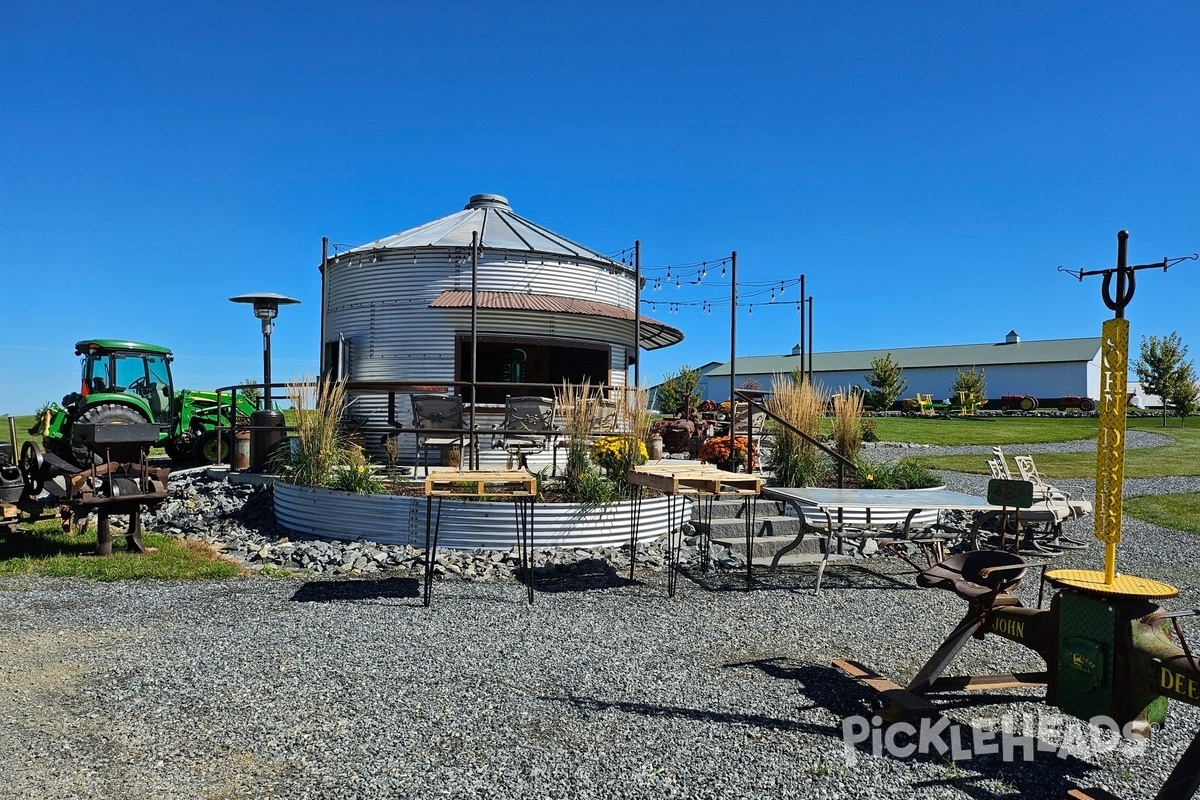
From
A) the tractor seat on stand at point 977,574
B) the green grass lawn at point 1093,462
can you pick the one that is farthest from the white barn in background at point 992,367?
the tractor seat on stand at point 977,574

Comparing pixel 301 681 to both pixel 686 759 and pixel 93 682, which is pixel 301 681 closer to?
pixel 93 682

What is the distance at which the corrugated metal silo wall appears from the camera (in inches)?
488

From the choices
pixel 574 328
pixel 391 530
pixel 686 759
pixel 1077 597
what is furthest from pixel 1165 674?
pixel 574 328

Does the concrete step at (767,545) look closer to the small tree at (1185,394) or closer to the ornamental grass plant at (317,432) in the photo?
the ornamental grass plant at (317,432)

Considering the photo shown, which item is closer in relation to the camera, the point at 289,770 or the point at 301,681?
the point at 289,770

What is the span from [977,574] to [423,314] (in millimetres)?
10214

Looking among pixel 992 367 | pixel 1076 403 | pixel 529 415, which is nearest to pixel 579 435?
pixel 529 415

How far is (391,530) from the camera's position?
23.0 ft

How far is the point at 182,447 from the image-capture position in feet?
44.4

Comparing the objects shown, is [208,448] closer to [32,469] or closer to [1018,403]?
[32,469]

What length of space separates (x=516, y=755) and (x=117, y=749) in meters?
Answer: 1.53

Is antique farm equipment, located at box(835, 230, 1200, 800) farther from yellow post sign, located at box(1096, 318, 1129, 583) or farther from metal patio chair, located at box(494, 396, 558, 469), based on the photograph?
metal patio chair, located at box(494, 396, 558, 469)

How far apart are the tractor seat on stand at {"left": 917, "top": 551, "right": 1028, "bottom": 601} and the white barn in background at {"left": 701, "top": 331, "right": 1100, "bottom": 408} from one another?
3623cm

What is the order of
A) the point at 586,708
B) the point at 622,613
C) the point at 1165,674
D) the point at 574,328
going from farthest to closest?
the point at 574,328, the point at 622,613, the point at 586,708, the point at 1165,674
